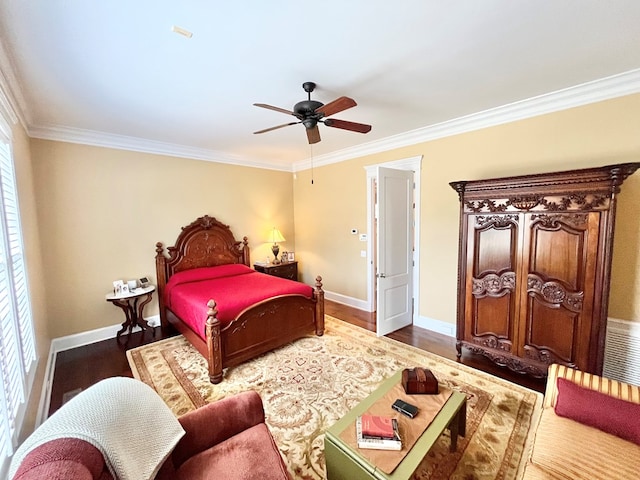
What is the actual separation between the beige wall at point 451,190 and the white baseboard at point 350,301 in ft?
A: 0.31

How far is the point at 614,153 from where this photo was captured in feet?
7.97

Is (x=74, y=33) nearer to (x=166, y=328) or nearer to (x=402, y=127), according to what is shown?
(x=402, y=127)

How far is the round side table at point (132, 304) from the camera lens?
3.40 metres

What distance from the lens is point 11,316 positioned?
183 centimetres

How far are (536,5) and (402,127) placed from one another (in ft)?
6.55

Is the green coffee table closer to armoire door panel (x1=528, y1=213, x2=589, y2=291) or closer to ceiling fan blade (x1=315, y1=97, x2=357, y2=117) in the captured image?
armoire door panel (x1=528, y1=213, x2=589, y2=291)

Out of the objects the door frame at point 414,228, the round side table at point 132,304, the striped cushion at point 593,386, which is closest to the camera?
the striped cushion at point 593,386

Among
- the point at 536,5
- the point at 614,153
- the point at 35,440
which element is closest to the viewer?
the point at 35,440

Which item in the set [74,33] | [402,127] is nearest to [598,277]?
[402,127]

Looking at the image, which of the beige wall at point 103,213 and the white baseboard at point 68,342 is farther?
the beige wall at point 103,213

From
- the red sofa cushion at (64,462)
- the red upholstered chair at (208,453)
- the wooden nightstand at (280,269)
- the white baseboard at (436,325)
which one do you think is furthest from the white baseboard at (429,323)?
the red sofa cushion at (64,462)

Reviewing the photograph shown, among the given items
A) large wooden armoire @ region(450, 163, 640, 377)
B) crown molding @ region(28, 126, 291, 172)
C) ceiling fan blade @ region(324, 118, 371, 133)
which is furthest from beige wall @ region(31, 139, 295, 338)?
large wooden armoire @ region(450, 163, 640, 377)

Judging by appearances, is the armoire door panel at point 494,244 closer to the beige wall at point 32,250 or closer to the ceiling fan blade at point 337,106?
the ceiling fan blade at point 337,106

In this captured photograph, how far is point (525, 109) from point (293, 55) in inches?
96.9
